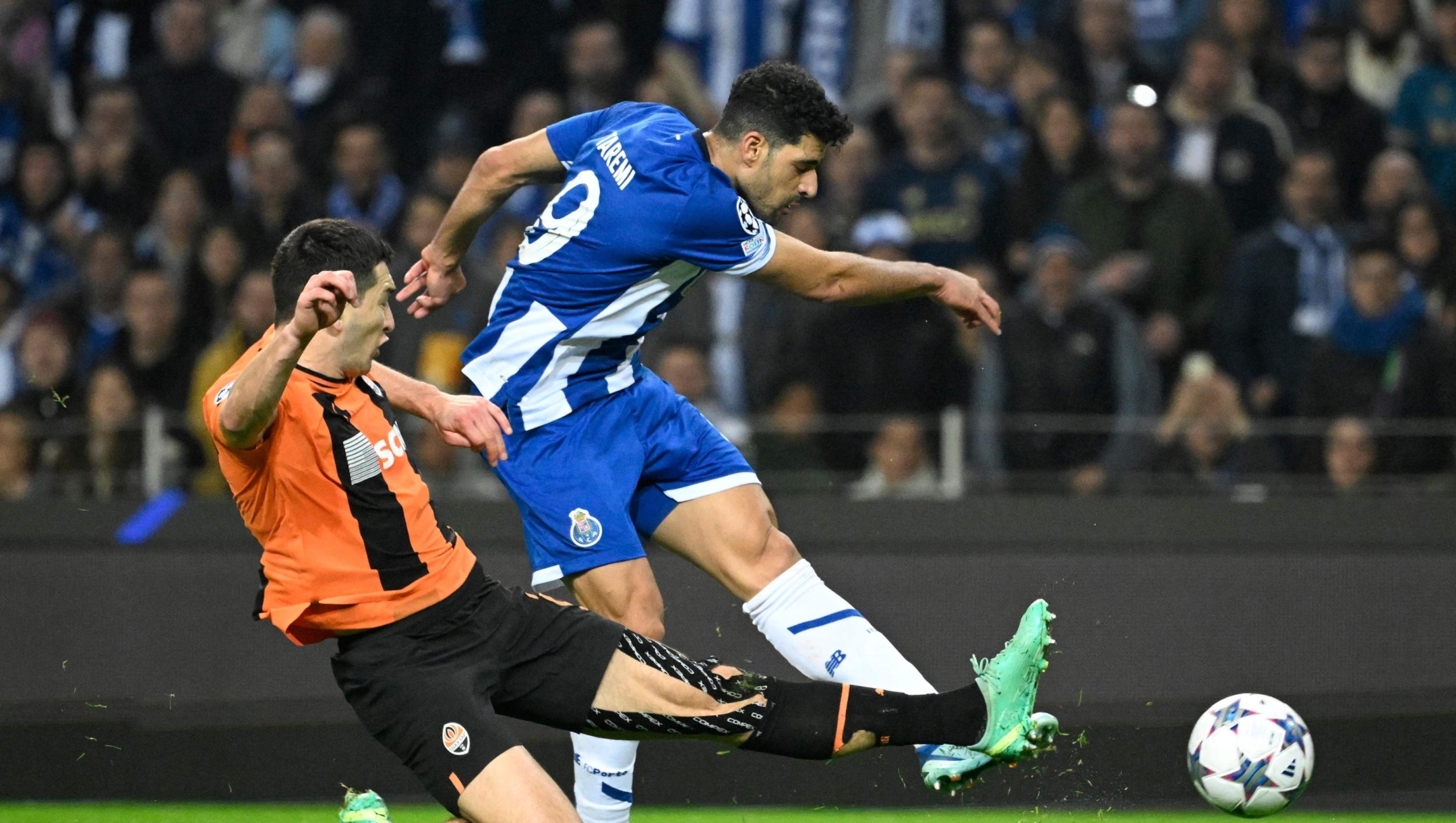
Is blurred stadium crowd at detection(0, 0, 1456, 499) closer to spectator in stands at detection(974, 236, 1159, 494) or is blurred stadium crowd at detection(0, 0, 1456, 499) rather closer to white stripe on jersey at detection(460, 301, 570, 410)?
spectator in stands at detection(974, 236, 1159, 494)

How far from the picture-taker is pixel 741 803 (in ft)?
20.6

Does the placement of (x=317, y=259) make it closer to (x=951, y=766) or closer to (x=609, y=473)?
(x=609, y=473)

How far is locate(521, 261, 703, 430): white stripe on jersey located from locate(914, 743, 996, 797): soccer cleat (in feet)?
4.32

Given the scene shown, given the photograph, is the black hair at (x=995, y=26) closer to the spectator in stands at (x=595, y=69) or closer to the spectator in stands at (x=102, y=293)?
the spectator in stands at (x=595, y=69)

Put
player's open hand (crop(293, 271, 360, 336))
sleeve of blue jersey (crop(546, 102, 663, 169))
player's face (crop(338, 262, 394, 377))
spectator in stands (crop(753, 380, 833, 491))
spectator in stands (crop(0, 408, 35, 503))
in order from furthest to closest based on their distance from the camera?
spectator in stands (crop(0, 408, 35, 503)) < spectator in stands (crop(753, 380, 833, 491)) < sleeve of blue jersey (crop(546, 102, 663, 169)) < player's face (crop(338, 262, 394, 377)) < player's open hand (crop(293, 271, 360, 336))

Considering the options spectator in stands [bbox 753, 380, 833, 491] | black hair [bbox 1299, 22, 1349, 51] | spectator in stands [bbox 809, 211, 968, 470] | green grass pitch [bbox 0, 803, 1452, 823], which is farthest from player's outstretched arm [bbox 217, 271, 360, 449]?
black hair [bbox 1299, 22, 1349, 51]

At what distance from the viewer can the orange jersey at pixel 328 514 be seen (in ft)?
13.1

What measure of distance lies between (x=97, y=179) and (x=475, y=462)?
3.29 meters

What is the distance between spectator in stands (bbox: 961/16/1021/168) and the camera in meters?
9.18

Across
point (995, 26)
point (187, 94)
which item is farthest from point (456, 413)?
point (187, 94)

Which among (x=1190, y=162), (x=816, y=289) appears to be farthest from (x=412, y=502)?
(x=1190, y=162)

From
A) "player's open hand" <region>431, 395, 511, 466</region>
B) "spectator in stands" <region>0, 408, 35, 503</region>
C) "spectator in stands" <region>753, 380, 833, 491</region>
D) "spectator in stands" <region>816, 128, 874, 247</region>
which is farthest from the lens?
"spectator in stands" <region>816, 128, 874, 247</region>

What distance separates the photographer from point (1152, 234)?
845cm

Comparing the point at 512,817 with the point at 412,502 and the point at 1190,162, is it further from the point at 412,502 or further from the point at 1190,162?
Result: the point at 1190,162
